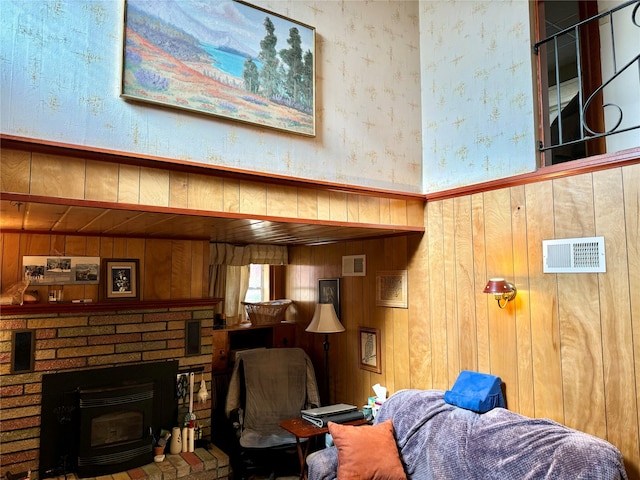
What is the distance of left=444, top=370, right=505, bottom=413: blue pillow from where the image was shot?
271 centimetres

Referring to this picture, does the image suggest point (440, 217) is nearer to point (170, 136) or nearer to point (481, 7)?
point (481, 7)

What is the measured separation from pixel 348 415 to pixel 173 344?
1.56 metres

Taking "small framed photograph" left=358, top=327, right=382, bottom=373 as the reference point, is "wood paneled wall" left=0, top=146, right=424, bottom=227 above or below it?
above

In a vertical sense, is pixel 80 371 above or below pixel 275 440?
above

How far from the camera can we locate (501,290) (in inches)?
106

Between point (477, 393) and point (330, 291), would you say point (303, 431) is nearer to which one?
point (477, 393)

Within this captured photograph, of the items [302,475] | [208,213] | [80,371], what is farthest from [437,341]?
[80,371]

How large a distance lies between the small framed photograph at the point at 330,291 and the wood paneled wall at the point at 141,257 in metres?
1.24

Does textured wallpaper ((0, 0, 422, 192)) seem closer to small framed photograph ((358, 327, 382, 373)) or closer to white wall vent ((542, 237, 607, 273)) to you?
white wall vent ((542, 237, 607, 273))

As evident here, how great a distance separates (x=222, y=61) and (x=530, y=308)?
2383 millimetres

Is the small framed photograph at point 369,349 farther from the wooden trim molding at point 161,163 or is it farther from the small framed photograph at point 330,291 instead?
the wooden trim molding at point 161,163

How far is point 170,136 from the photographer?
2434mm

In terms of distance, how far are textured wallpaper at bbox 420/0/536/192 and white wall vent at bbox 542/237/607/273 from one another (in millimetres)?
554

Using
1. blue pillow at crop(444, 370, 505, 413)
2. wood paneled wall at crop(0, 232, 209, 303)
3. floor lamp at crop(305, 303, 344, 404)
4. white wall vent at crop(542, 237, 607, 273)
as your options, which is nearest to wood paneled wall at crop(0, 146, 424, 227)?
white wall vent at crop(542, 237, 607, 273)
